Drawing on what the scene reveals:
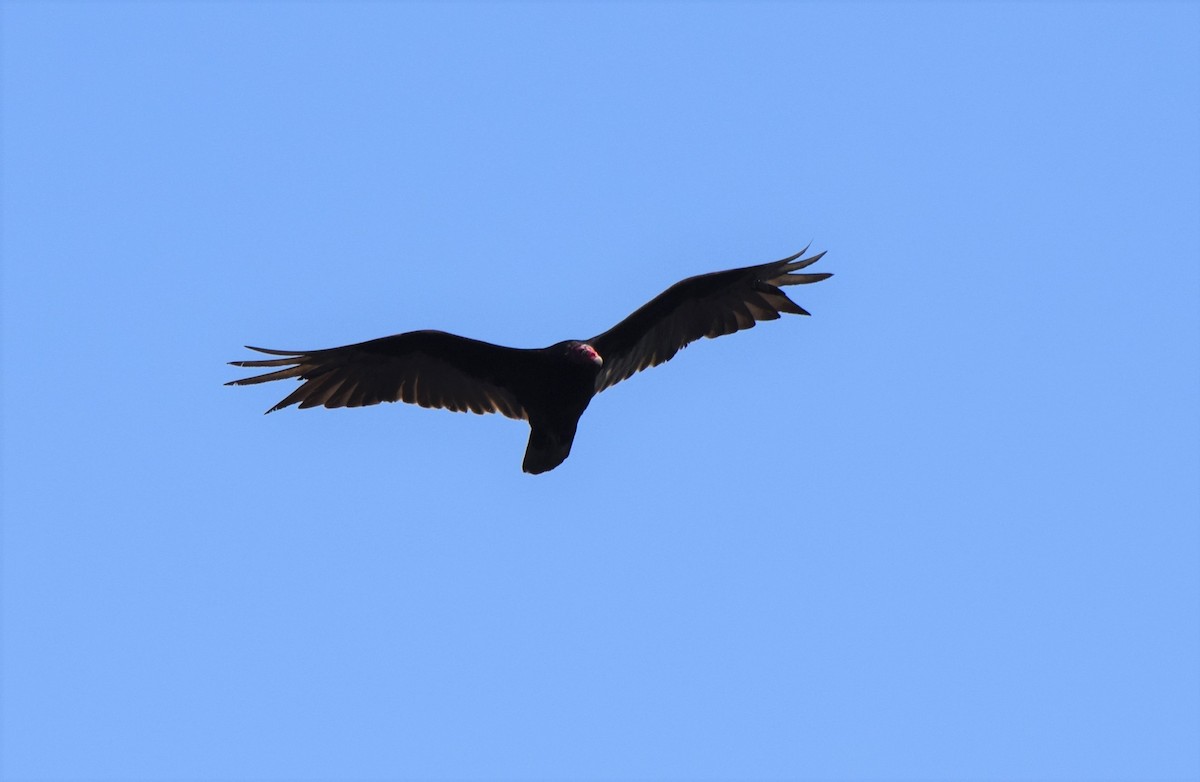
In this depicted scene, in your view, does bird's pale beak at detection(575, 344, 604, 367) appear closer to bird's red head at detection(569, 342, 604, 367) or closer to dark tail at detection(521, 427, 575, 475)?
bird's red head at detection(569, 342, 604, 367)

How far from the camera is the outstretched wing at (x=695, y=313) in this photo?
1172 cm

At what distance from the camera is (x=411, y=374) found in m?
11.9

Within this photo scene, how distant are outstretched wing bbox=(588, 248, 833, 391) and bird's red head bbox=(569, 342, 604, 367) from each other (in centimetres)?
64

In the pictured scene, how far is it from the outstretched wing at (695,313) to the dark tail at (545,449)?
61cm

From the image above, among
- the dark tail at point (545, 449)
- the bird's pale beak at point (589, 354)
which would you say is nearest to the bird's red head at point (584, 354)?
the bird's pale beak at point (589, 354)

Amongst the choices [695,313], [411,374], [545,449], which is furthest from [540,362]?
[695,313]

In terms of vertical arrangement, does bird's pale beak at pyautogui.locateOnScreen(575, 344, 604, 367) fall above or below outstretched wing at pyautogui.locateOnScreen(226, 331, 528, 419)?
below

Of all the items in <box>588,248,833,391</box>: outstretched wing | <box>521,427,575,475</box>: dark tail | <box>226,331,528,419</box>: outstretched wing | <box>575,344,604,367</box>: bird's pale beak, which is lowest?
<box>521,427,575,475</box>: dark tail

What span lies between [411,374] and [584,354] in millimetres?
1703

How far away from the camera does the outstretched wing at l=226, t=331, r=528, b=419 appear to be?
1137 cm

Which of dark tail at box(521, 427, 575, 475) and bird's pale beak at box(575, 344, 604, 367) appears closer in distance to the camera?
bird's pale beak at box(575, 344, 604, 367)

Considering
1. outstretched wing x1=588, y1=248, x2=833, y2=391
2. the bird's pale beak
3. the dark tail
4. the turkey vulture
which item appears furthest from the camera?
outstretched wing x1=588, y1=248, x2=833, y2=391

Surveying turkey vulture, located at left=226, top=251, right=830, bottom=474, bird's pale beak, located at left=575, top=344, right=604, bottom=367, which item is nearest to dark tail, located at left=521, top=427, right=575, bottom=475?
turkey vulture, located at left=226, top=251, right=830, bottom=474

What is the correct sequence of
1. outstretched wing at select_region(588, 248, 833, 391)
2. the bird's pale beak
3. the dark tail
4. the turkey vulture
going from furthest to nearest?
outstretched wing at select_region(588, 248, 833, 391)
the dark tail
the turkey vulture
the bird's pale beak
